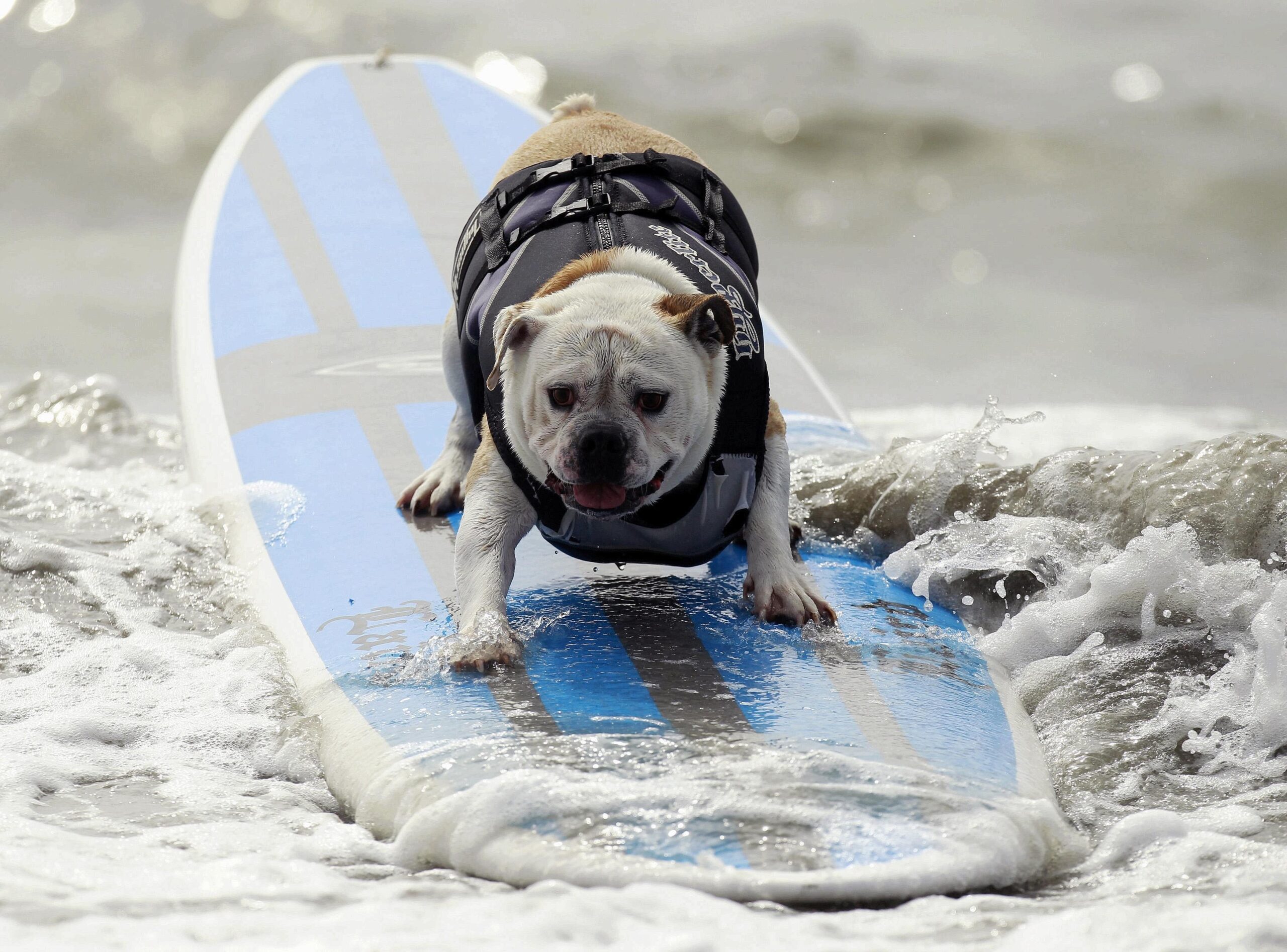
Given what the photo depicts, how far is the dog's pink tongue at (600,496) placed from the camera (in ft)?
8.54

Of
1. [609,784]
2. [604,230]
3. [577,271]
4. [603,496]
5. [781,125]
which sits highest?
[781,125]

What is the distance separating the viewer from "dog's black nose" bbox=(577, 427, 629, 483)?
2520 mm

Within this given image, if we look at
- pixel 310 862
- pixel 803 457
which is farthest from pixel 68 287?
pixel 310 862

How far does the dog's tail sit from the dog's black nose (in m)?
1.76

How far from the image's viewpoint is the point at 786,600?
9.51 feet

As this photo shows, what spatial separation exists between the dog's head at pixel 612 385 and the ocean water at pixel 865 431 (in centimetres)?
81

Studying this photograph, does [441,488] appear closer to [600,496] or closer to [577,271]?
[577,271]

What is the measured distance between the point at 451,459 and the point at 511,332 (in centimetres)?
105

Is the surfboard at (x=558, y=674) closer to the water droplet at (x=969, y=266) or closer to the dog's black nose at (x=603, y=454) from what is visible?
the dog's black nose at (x=603, y=454)

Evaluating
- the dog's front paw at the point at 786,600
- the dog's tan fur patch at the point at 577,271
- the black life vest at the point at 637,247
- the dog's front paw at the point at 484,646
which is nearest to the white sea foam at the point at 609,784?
the dog's front paw at the point at 484,646

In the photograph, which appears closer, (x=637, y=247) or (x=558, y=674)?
(x=558, y=674)

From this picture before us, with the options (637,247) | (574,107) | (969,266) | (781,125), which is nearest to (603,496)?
(637,247)

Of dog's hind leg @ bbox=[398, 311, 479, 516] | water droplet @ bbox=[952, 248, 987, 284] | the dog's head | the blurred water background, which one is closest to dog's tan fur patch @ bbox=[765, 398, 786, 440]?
the dog's head

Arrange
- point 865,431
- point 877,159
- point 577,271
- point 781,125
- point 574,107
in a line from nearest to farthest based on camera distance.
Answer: point 577,271 → point 574,107 → point 865,431 → point 877,159 → point 781,125
